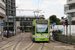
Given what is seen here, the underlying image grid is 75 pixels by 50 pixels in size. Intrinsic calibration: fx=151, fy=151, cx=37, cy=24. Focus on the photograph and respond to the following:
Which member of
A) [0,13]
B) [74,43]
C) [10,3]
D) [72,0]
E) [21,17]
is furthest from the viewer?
[21,17]

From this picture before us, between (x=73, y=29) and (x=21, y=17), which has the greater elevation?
(x=21, y=17)

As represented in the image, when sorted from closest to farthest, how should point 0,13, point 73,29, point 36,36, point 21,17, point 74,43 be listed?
point 74,43 < point 36,36 < point 73,29 < point 0,13 < point 21,17

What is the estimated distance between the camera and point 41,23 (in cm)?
2081

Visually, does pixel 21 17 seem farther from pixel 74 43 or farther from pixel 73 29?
pixel 74 43

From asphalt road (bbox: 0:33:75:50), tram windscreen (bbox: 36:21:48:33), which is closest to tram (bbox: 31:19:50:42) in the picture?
tram windscreen (bbox: 36:21:48:33)

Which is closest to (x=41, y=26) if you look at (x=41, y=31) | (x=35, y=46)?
(x=41, y=31)

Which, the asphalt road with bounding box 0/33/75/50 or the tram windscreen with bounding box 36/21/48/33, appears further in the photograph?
the tram windscreen with bounding box 36/21/48/33

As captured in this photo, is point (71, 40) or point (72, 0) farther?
point (72, 0)

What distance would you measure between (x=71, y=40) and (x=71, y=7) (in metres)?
34.0

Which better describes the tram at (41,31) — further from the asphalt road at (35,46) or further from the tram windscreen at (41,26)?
the asphalt road at (35,46)

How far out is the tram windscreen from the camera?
2047 centimetres

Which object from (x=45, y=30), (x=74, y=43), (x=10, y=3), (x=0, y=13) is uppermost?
(x=10, y=3)

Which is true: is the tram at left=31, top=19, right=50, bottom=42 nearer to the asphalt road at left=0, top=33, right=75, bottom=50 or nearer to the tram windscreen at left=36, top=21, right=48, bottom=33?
the tram windscreen at left=36, top=21, right=48, bottom=33

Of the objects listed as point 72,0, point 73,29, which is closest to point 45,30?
point 73,29
